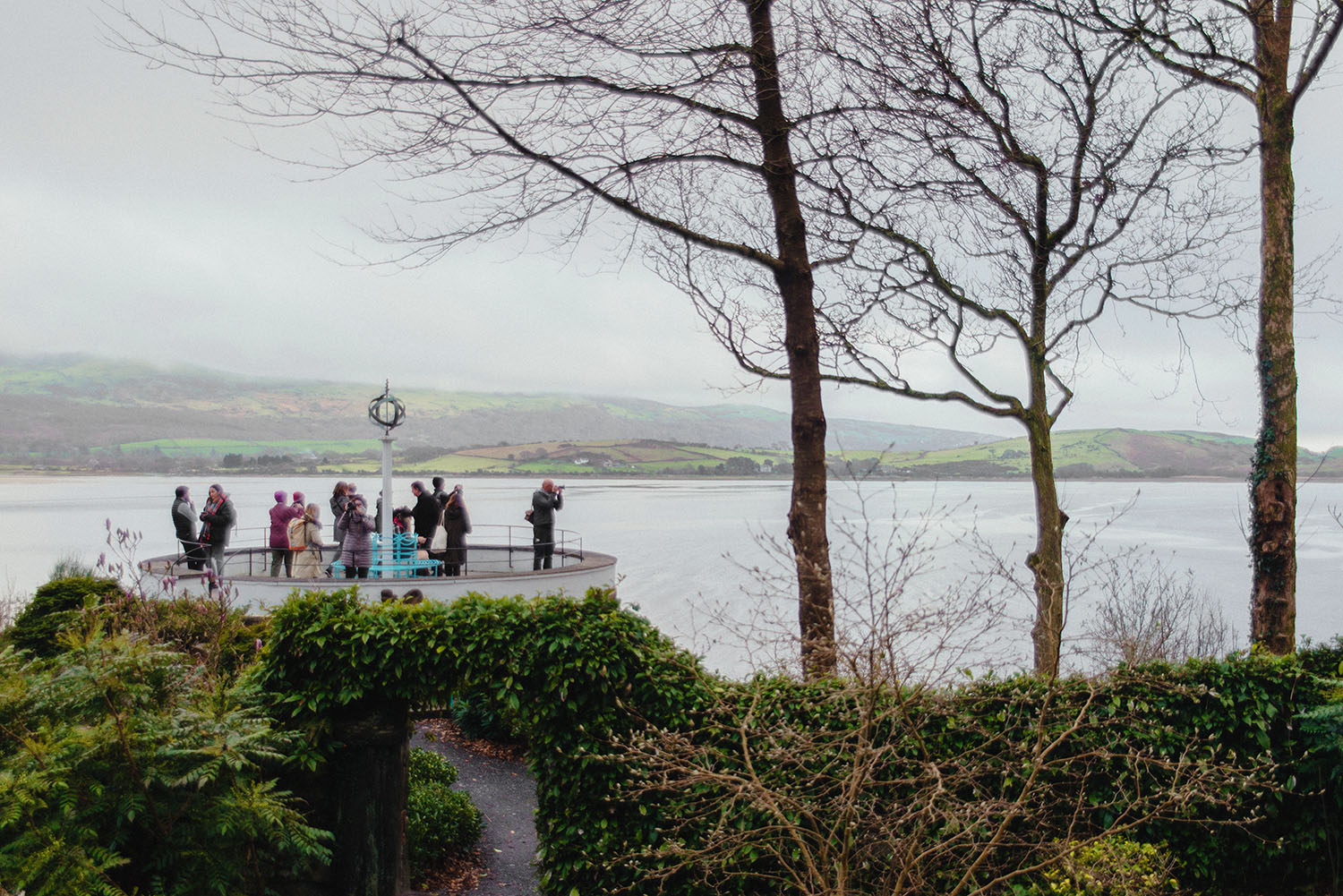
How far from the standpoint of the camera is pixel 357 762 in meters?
7.02

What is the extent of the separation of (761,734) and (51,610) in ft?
30.9

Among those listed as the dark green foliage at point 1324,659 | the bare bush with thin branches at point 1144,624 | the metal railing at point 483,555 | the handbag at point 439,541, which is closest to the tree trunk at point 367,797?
the bare bush with thin branches at point 1144,624

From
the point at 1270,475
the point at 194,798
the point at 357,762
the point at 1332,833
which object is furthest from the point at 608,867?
the point at 1270,475

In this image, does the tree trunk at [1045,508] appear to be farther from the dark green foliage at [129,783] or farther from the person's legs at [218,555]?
the person's legs at [218,555]

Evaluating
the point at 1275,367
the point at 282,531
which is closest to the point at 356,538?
the point at 282,531

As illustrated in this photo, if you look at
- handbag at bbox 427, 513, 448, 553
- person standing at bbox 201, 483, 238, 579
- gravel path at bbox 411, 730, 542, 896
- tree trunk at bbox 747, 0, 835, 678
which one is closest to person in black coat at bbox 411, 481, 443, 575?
Answer: handbag at bbox 427, 513, 448, 553

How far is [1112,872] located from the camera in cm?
547

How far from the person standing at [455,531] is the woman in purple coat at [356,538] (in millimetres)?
1330

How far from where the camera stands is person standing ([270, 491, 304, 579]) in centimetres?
1495

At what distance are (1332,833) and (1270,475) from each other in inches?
135

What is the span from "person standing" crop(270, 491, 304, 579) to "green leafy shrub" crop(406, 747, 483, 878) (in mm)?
6753

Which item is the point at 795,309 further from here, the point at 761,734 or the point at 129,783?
the point at 129,783

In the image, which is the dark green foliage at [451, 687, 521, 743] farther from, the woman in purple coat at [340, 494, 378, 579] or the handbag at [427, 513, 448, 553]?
the handbag at [427, 513, 448, 553]

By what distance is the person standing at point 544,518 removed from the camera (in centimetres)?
1556
